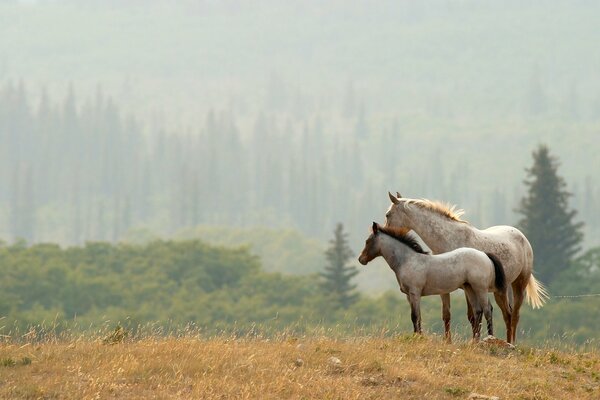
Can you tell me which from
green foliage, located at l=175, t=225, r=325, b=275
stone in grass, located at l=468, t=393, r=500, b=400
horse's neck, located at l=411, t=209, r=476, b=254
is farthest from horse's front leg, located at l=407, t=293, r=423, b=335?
green foliage, located at l=175, t=225, r=325, b=275

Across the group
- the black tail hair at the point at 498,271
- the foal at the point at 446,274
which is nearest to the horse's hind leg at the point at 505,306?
the foal at the point at 446,274

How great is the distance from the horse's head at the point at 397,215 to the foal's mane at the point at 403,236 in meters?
0.81

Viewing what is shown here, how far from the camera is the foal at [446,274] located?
737 inches

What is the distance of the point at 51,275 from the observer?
86.9 meters

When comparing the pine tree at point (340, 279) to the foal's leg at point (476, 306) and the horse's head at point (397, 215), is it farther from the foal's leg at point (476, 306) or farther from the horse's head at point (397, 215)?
the foal's leg at point (476, 306)

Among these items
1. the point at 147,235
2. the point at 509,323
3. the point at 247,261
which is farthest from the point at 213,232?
the point at 509,323

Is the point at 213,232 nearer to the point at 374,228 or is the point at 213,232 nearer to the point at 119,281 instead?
the point at 119,281

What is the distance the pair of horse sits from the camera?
18.8m

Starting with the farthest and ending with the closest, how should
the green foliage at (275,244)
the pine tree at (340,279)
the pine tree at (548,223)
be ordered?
the green foliage at (275,244) → the pine tree at (340,279) → the pine tree at (548,223)

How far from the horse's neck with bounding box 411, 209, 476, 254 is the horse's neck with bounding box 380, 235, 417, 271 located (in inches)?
44.9

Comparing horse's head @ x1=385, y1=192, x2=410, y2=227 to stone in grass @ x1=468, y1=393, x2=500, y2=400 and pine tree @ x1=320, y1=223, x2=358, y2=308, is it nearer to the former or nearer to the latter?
stone in grass @ x1=468, y1=393, x2=500, y2=400

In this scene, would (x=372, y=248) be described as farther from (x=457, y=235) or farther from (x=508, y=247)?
(x=508, y=247)

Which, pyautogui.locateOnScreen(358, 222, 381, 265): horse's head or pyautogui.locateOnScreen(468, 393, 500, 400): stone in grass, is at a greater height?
pyautogui.locateOnScreen(358, 222, 381, 265): horse's head

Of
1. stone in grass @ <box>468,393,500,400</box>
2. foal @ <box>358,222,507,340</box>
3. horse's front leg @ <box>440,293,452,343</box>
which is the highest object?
foal @ <box>358,222,507,340</box>
